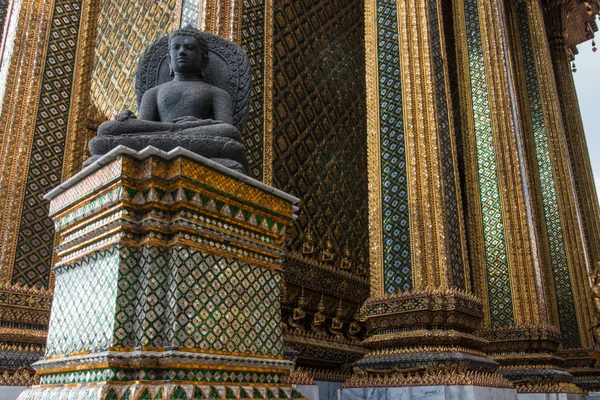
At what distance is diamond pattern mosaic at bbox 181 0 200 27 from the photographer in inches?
244

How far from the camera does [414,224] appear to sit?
17.1 feet

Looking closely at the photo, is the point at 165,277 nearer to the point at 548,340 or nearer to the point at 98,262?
the point at 98,262

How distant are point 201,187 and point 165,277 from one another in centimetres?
38

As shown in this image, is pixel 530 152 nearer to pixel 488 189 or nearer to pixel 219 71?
pixel 488 189

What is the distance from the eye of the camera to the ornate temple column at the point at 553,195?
9.84 m

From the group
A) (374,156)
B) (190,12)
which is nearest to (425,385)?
(374,156)

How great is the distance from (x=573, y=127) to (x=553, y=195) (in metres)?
3.93

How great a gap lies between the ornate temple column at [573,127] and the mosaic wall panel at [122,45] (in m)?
9.60

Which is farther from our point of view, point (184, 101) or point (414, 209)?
point (414, 209)

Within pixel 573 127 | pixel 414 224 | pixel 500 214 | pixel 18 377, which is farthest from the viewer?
pixel 573 127

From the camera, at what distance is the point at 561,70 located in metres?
14.6

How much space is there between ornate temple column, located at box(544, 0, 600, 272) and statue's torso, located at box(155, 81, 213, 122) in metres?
11.2

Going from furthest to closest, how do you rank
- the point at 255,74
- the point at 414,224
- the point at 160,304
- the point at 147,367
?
the point at 255,74 < the point at 414,224 < the point at 160,304 < the point at 147,367

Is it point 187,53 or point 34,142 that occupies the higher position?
point 34,142
